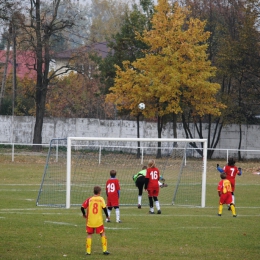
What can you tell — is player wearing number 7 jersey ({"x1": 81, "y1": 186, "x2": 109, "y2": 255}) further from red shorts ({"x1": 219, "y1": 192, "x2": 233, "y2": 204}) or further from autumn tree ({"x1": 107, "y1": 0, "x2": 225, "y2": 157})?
autumn tree ({"x1": 107, "y1": 0, "x2": 225, "y2": 157})

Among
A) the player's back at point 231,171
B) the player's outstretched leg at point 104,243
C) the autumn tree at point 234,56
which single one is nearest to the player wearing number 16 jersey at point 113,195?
the player's outstretched leg at point 104,243

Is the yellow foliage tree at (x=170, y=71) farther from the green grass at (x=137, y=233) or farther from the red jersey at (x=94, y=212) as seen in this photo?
the red jersey at (x=94, y=212)

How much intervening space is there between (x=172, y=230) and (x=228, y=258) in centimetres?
377

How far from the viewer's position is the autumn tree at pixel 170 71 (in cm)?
4125

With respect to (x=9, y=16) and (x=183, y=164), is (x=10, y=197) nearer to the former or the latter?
(x=183, y=164)

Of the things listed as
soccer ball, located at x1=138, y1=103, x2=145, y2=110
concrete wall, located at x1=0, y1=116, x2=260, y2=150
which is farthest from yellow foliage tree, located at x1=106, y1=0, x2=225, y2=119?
concrete wall, located at x1=0, y1=116, x2=260, y2=150

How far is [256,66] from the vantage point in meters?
48.2

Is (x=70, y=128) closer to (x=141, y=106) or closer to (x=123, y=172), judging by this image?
(x=141, y=106)

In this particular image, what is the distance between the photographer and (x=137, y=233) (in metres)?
15.3

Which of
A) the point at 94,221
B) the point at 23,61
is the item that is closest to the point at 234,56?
the point at 23,61

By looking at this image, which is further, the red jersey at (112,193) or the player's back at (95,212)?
the red jersey at (112,193)

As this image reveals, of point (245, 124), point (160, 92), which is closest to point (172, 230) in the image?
point (160, 92)

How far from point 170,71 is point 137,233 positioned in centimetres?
2674

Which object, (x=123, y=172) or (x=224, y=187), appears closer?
(x=224, y=187)
